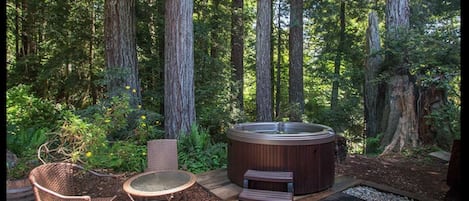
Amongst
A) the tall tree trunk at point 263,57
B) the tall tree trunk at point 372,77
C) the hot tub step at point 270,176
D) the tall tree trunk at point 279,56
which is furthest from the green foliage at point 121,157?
the tall tree trunk at point 279,56

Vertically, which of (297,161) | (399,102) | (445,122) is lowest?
(297,161)

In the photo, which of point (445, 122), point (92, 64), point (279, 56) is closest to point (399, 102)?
A: point (445, 122)

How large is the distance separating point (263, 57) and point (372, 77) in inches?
112

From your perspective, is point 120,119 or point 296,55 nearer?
point 120,119

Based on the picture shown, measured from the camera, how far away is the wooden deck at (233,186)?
12.1 ft

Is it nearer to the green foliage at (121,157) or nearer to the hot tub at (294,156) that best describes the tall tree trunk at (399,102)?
the hot tub at (294,156)

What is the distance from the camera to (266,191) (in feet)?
11.2

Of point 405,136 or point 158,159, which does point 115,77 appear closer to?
point 158,159

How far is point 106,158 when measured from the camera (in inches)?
160

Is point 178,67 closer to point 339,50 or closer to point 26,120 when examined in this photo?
point 26,120

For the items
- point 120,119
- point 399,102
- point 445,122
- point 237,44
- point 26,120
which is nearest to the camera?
point 120,119

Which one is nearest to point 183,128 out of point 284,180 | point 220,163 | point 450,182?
point 220,163

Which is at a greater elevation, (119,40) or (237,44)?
(237,44)

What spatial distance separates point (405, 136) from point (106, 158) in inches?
226
